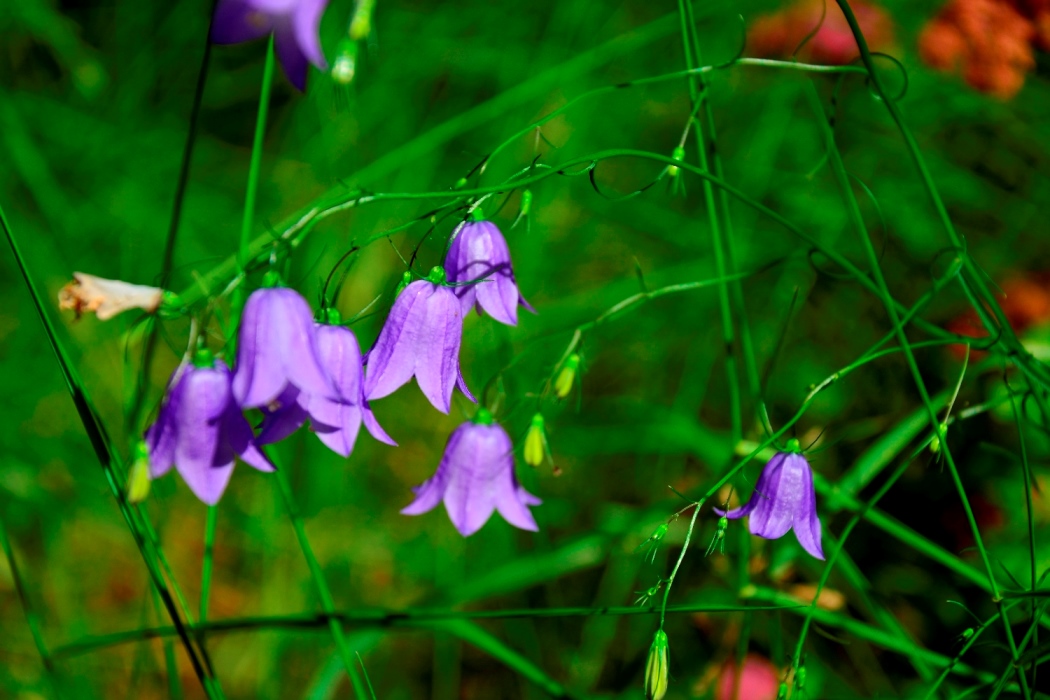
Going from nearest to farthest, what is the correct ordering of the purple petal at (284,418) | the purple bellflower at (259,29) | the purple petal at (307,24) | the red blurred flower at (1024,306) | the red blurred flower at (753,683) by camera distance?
the purple petal at (307,24) → the purple bellflower at (259,29) → the purple petal at (284,418) → the red blurred flower at (753,683) → the red blurred flower at (1024,306)

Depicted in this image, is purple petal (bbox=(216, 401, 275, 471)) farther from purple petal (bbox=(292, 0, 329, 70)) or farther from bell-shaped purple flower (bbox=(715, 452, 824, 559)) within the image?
bell-shaped purple flower (bbox=(715, 452, 824, 559))

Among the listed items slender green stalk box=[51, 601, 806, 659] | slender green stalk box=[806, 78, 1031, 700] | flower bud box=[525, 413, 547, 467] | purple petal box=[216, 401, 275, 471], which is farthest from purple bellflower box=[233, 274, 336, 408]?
slender green stalk box=[806, 78, 1031, 700]

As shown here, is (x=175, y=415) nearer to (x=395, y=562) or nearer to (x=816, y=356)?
(x=395, y=562)

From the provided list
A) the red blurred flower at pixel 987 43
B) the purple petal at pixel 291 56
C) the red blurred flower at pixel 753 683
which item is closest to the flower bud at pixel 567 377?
the purple petal at pixel 291 56

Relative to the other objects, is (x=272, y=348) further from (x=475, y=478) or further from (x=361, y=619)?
(x=361, y=619)

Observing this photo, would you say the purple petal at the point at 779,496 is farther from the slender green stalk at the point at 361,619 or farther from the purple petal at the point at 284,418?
the purple petal at the point at 284,418

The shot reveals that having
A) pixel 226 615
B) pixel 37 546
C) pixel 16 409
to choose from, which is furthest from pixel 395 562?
pixel 16 409

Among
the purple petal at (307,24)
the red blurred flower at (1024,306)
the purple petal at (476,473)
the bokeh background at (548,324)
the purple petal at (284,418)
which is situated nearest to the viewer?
the purple petal at (307,24)
